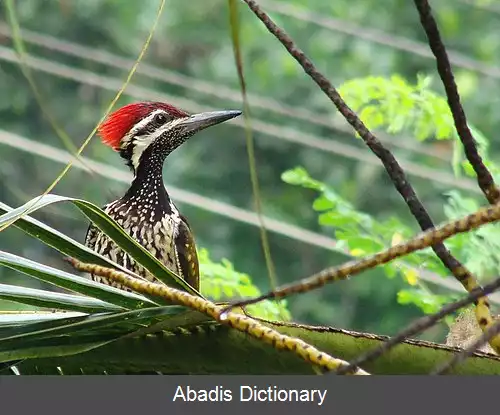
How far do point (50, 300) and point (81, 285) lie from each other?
1.6 inches

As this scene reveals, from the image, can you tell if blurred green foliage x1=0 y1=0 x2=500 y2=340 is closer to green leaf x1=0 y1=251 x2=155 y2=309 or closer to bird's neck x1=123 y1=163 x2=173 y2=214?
bird's neck x1=123 y1=163 x2=173 y2=214

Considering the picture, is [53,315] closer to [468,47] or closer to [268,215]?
[268,215]

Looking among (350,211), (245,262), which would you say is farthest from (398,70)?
(350,211)

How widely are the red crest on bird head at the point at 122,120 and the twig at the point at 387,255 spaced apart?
1833mm

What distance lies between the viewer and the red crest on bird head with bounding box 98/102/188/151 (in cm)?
285

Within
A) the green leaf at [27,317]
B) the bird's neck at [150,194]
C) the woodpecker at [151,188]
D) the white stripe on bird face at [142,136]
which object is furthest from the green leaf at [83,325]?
the white stripe on bird face at [142,136]

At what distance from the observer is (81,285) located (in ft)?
4.50

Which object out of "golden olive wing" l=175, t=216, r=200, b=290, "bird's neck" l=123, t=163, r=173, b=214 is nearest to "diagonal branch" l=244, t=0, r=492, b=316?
"golden olive wing" l=175, t=216, r=200, b=290

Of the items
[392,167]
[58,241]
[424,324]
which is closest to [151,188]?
[58,241]

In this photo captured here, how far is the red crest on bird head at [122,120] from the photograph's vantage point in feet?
9.34

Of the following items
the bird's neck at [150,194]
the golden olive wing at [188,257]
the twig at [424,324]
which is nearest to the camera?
the twig at [424,324]

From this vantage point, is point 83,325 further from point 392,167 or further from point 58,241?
point 392,167

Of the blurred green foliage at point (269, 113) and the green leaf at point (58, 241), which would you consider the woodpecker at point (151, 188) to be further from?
the blurred green foliage at point (269, 113)

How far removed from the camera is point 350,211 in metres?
2.84
